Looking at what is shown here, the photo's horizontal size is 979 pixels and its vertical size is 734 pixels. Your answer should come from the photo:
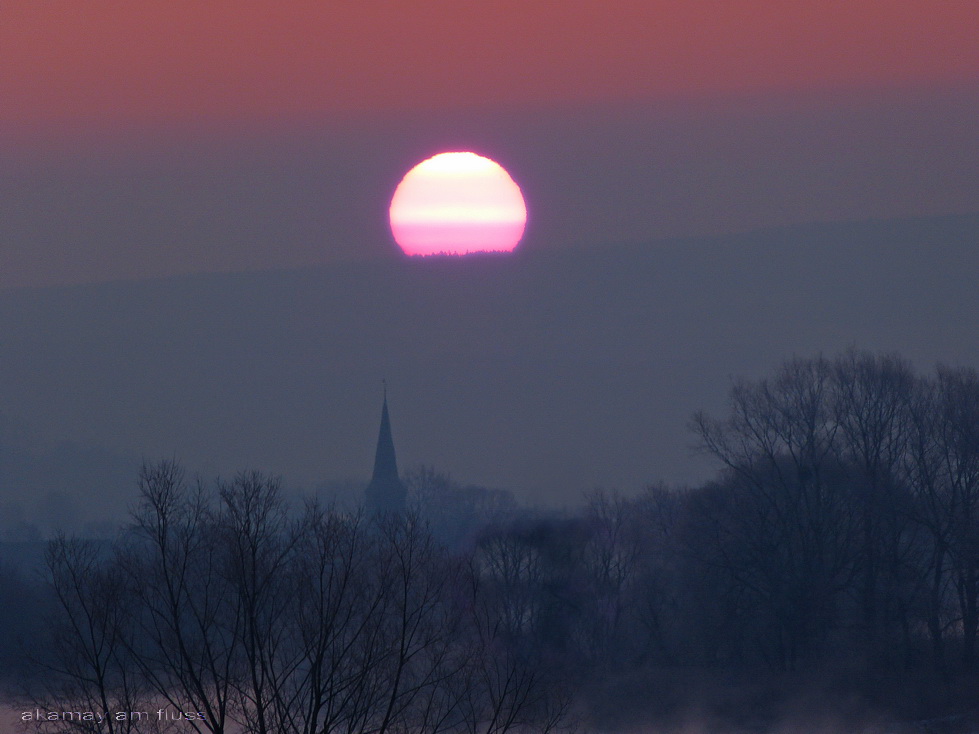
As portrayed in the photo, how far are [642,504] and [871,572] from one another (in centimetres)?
1457

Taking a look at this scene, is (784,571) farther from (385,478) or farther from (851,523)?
(385,478)

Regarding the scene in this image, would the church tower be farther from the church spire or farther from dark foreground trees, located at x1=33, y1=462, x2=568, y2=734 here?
dark foreground trees, located at x1=33, y1=462, x2=568, y2=734

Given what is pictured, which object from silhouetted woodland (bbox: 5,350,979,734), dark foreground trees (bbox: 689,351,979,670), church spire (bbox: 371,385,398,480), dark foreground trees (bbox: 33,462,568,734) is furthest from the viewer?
church spire (bbox: 371,385,398,480)

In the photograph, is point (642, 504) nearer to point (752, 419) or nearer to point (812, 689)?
point (752, 419)

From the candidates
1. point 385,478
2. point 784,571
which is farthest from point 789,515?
point 385,478

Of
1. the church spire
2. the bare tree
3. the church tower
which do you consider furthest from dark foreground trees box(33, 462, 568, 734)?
the church spire

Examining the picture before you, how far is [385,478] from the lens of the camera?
10100 centimetres

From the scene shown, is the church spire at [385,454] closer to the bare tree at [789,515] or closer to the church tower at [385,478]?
the church tower at [385,478]

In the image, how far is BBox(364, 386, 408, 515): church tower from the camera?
8500cm

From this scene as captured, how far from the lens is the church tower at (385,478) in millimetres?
85000

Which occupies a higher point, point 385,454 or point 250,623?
point 385,454

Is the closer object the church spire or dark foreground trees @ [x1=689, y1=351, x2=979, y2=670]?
dark foreground trees @ [x1=689, y1=351, x2=979, y2=670]

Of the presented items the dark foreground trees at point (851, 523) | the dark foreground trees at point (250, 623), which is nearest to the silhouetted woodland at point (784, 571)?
the dark foreground trees at point (851, 523)

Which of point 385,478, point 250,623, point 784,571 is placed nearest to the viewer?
point 250,623
